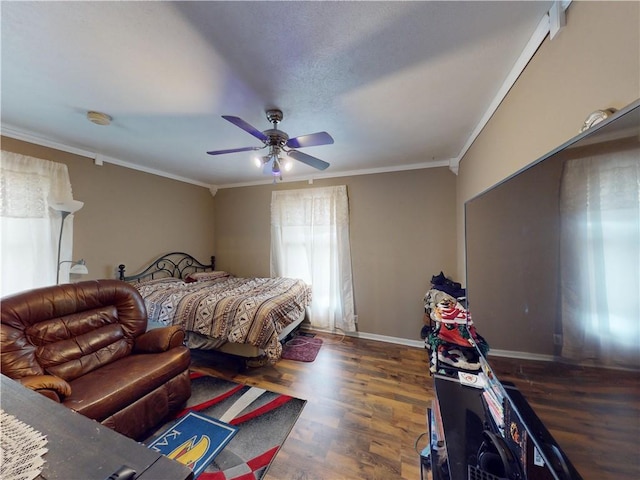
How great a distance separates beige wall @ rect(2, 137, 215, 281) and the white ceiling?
470 millimetres

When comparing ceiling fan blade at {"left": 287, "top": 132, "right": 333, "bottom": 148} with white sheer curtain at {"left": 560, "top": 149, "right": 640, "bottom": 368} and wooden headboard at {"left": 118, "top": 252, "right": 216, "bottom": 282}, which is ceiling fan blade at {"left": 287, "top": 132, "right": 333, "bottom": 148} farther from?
wooden headboard at {"left": 118, "top": 252, "right": 216, "bottom": 282}

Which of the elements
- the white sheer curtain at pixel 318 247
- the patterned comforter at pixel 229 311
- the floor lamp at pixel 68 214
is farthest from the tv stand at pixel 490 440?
the floor lamp at pixel 68 214

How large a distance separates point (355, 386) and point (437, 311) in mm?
1205

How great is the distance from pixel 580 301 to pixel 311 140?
1.59 m

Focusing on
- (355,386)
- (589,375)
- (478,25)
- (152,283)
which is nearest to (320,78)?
(478,25)

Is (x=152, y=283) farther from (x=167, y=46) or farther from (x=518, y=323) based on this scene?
(x=518, y=323)

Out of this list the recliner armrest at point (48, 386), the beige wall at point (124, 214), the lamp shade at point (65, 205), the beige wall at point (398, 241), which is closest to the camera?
the recliner armrest at point (48, 386)

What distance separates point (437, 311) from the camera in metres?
1.72

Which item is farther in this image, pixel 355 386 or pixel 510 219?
pixel 355 386

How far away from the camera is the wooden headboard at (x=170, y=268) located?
10.3 feet

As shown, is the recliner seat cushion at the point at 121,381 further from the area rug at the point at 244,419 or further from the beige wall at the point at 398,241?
the beige wall at the point at 398,241

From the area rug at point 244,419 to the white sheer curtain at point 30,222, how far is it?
1888mm

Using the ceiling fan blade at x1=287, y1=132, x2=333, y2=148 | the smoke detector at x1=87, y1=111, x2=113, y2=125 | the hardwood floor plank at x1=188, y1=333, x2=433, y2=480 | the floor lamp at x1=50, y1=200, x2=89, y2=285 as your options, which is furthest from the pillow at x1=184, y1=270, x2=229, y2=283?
the ceiling fan blade at x1=287, y1=132, x2=333, y2=148

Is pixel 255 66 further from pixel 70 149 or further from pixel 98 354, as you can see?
pixel 70 149
